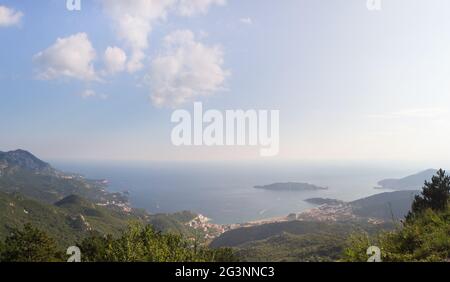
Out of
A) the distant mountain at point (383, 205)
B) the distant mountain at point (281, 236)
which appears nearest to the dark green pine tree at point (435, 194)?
the distant mountain at point (281, 236)

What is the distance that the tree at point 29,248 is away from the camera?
67.8 feet

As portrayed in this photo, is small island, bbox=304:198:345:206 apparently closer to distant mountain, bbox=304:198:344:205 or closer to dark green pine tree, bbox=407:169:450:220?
distant mountain, bbox=304:198:344:205

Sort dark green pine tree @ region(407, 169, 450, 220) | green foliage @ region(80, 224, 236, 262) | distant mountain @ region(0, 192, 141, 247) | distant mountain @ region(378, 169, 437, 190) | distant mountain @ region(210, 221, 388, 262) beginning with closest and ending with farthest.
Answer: green foliage @ region(80, 224, 236, 262), dark green pine tree @ region(407, 169, 450, 220), distant mountain @ region(210, 221, 388, 262), distant mountain @ region(0, 192, 141, 247), distant mountain @ region(378, 169, 437, 190)

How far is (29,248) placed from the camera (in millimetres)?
21094

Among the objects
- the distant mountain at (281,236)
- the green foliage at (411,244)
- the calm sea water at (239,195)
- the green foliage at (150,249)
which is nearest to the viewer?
the green foliage at (411,244)

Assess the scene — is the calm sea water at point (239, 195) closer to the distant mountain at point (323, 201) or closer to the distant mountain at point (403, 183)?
the distant mountain at point (323, 201)

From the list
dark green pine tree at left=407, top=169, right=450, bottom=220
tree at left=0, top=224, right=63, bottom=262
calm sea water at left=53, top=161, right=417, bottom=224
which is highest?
dark green pine tree at left=407, top=169, right=450, bottom=220

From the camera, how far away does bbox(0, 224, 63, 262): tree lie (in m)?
20.7

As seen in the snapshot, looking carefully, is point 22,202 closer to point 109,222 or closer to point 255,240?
point 109,222

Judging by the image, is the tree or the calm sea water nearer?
the tree

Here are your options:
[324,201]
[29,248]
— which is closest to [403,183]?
[324,201]

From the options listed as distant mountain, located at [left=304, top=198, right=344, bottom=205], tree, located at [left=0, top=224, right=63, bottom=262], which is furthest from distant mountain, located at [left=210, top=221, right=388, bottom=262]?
tree, located at [left=0, top=224, right=63, bottom=262]
